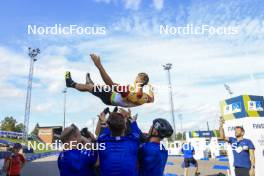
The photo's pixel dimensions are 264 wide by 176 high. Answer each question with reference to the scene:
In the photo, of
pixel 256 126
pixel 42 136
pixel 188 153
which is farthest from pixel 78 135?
pixel 42 136

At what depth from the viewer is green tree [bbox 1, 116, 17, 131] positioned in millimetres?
83250

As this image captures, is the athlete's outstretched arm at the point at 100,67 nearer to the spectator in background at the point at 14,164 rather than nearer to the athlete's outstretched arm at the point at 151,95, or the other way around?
the athlete's outstretched arm at the point at 151,95

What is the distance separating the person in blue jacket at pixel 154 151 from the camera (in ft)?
14.5

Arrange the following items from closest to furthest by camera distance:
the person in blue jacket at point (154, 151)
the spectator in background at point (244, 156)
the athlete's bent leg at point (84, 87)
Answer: the person in blue jacket at point (154, 151), the athlete's bent leg at point (84, 87), the spectator in background at point (244, 156)

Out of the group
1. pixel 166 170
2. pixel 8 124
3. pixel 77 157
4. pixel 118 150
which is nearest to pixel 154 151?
pixel 118 150

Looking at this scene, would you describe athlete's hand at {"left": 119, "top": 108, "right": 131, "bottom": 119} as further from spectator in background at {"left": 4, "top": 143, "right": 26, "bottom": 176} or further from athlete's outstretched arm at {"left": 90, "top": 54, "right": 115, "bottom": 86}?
spectator in background at {"left": 4, "top": 143, "right": 26, "bottom": 176}

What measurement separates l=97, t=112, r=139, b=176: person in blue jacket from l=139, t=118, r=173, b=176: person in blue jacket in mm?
119

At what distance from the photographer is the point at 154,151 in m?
4.41

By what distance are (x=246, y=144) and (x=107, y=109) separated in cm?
482

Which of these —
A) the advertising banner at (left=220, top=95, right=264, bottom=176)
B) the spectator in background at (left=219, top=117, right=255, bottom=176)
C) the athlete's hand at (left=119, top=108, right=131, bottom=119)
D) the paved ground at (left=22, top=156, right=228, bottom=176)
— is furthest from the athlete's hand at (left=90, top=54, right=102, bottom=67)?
the paved ground at (left=22, top=156, right=228, bottom=176)

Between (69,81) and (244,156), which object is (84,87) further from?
(244,156)

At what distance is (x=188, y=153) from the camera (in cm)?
1664

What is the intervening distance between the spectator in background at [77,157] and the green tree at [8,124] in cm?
8377

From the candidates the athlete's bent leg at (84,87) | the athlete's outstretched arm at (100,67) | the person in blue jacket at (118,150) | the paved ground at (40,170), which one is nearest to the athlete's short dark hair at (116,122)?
the person in blue jacket at (118,150)
